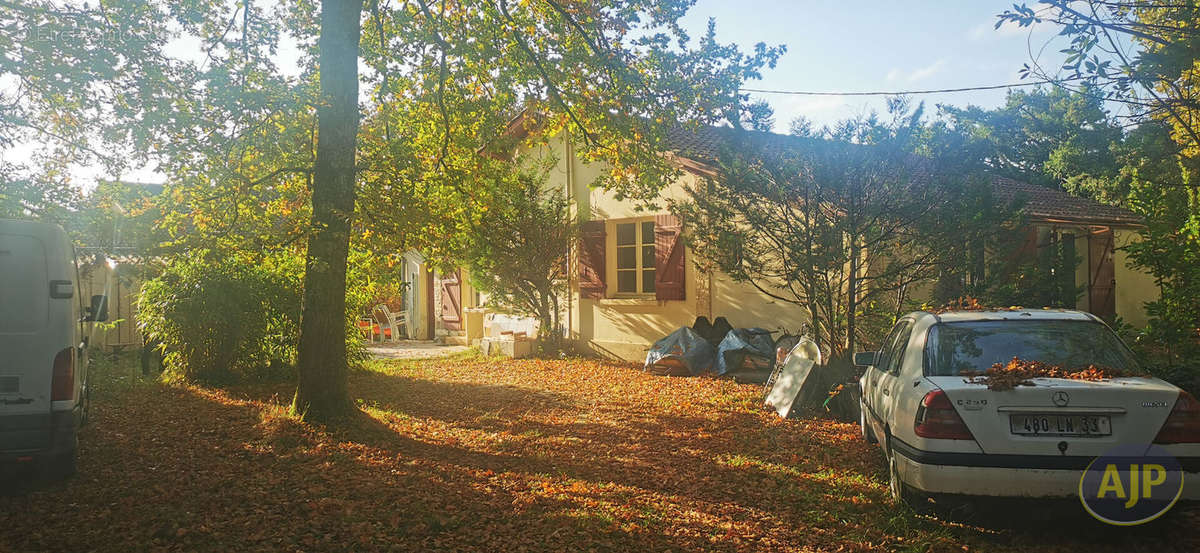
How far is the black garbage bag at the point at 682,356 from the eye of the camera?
11.9 meters

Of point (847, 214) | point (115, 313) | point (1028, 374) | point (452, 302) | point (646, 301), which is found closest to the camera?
point (1028, 374)

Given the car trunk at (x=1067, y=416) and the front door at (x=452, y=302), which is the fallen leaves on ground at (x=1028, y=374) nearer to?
the car trunk at (x=1067, y=416)

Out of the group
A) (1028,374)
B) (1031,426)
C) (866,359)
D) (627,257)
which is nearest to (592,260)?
(627,257)

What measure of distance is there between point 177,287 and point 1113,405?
425 inches

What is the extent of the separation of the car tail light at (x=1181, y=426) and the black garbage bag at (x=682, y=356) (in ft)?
26.0

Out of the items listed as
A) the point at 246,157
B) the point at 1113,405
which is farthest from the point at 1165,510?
the point at 246,157

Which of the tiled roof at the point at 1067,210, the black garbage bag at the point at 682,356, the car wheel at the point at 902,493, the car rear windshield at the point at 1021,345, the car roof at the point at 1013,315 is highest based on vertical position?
the tiled roof at the point at 1067,210

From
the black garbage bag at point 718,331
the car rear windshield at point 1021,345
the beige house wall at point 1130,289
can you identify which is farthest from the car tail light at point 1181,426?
the beige house wall at point 1130,289

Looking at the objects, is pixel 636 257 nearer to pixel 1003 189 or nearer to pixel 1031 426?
pixel 1003 189

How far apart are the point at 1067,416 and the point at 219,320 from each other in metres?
9.90

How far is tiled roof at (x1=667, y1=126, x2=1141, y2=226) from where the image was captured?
8852 mm

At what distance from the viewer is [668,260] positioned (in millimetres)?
13188

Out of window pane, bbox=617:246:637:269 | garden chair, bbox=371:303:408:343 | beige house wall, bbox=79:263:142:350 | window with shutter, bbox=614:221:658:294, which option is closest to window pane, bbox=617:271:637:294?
window with shutter, bbox=614:221:658:294

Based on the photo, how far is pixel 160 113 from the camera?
7.83 m
